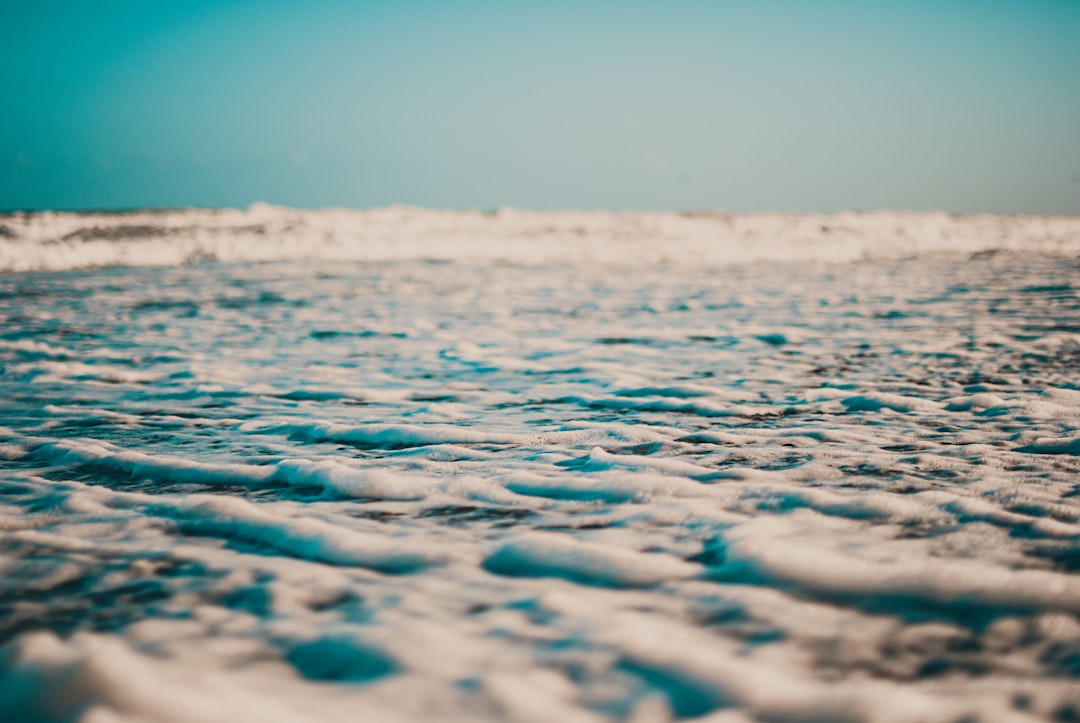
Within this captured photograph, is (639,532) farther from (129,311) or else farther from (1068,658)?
(129,311)

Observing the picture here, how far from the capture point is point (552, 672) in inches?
58.4

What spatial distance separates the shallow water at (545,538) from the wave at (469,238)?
13.3 meters

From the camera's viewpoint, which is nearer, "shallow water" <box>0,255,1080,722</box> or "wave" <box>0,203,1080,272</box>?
"shallow water" <box>0,255,1080,722</box>

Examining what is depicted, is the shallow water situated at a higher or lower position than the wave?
lower

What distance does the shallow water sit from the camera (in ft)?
4.69

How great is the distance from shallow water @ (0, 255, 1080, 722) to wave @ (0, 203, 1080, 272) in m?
13.3

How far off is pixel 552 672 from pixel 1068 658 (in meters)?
1.10

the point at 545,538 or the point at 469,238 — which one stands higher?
the point at 469,238

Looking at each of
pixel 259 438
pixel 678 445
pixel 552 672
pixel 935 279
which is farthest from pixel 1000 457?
pixel 935 279

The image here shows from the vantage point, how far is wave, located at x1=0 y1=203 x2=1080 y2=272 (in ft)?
56.4

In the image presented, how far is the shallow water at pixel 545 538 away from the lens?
1430 mm

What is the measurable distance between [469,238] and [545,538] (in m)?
21.5

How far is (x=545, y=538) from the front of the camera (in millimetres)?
2076

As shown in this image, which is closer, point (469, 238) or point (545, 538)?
point (545, 538)
